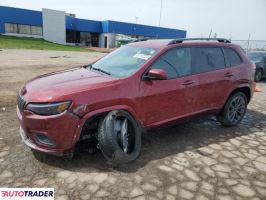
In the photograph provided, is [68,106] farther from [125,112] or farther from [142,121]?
[142,121]

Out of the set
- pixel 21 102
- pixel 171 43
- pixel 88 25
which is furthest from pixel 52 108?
pixel 88 25

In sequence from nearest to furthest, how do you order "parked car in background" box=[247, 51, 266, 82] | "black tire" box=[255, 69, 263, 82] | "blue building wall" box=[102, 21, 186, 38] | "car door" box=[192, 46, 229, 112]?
1. "car door" box=[192, 46, 229, 112]
2. "parked car in background" box=[247, 51, 266, 82]
3. "black tire" box=[255, 69, 263, 82]
4. "blue building wall" box=[102, 21, 186, 38]

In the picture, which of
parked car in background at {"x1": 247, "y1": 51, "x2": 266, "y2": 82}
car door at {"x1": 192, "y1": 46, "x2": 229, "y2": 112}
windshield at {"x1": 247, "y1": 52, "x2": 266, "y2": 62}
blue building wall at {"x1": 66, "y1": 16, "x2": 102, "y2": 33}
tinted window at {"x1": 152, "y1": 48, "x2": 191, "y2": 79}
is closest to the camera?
tinted window at {"x1": 152, "y1": 48, "x2": 191, "y2": 79}

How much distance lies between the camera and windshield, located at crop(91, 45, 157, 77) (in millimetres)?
4441

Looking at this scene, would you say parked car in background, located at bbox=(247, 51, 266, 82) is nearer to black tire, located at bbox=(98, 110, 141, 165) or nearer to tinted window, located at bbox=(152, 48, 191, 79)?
tinted window, located at bbox=(152, 48, 191, 79)

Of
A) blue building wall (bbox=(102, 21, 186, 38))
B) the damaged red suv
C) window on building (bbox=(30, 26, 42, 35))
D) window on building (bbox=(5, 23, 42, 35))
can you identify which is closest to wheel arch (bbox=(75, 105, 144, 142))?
the damaged red suv

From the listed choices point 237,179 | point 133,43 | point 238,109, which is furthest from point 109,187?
point 238,109

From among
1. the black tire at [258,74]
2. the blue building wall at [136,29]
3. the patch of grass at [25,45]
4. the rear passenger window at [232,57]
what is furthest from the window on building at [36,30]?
the rear passenger window at [232,57]

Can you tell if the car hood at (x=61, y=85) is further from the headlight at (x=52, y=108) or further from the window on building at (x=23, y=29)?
the window on building at (x=23, y=29)

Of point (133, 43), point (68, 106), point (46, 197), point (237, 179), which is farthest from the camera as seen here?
point (133, 43)

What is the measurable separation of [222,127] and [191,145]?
4.75ft

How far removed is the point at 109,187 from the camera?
137 inches

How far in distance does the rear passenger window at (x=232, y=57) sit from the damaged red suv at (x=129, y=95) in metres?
0.02

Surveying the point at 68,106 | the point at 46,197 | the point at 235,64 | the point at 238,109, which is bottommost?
the point at 46,197
